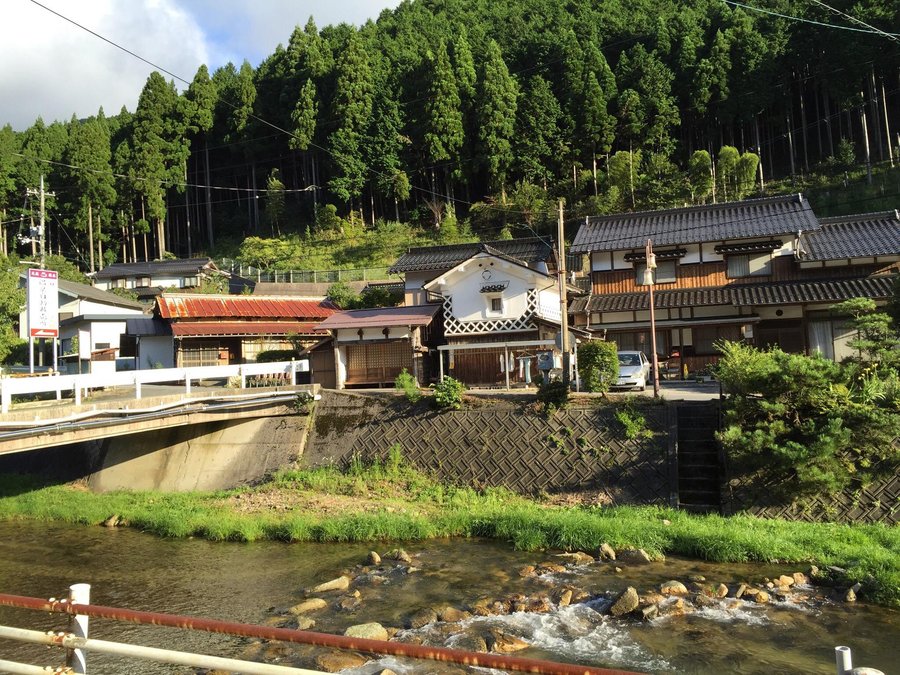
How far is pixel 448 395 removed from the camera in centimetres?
1828

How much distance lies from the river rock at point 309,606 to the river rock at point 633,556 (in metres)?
5.78

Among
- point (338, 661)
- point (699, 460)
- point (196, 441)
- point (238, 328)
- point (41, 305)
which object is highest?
point (41, 305)

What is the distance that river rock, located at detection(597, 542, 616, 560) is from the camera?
12.0 m

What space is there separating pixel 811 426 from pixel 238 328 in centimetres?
2656

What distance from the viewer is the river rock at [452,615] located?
31.0ft

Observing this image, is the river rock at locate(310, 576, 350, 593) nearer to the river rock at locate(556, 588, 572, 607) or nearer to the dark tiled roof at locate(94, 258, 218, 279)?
the river rock at locate(556, 588, 572, 607)

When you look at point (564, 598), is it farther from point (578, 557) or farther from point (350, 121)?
point (350, 121)

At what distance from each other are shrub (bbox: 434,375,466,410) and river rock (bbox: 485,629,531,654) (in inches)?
384

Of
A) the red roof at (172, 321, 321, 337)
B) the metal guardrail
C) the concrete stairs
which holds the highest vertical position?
the red roof at (172, 321, 321, 337)

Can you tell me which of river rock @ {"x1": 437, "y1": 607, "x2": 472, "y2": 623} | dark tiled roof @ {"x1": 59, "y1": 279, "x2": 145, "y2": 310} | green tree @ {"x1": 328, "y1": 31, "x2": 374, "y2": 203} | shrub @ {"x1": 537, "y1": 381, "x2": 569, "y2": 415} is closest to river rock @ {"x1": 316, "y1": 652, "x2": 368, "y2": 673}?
river rock @ {"x1": 437, "y1": 607, "x2": 472, "y2": 623}

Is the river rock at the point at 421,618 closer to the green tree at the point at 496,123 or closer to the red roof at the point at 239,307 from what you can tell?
the red roof at the point at 239,307

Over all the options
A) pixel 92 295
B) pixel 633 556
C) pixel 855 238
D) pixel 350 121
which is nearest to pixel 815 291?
pixel 855 238

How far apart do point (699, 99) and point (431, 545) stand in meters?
47.8

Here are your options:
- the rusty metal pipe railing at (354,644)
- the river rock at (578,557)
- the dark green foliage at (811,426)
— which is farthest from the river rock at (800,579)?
the rusty metal pipe railing at (354,644)
